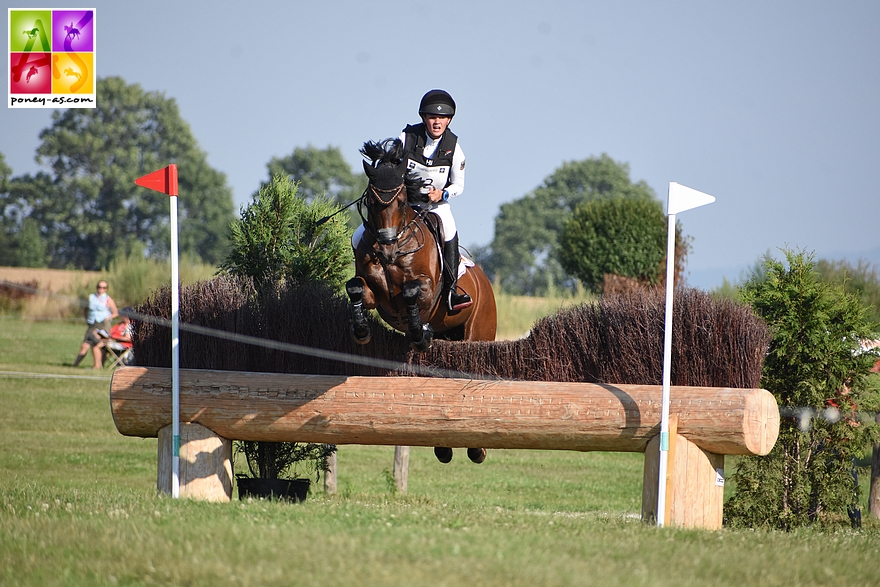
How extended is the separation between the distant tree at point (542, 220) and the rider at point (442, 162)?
175ft

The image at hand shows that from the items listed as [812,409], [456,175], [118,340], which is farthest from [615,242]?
[456,175]

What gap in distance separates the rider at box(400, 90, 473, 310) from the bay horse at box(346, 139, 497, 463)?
6.2 inches

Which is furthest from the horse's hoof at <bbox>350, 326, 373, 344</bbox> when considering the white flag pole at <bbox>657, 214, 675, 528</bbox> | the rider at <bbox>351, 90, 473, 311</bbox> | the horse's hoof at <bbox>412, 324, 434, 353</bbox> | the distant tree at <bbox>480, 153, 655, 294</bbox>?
the distant tree at <bbox>480, 153, 655, 294</bbox>

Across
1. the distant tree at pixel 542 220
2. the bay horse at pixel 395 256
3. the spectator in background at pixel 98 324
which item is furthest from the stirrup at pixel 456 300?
the distant tree at pixel 542 220

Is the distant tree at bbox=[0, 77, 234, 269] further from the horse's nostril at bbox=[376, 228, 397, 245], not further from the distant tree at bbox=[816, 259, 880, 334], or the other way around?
the horse's nostril at bbox=[376, 228, 397, 245]

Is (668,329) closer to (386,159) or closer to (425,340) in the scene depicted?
(425,340)

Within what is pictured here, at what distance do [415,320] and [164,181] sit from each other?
2249 mm

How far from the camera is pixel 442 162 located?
7297mm

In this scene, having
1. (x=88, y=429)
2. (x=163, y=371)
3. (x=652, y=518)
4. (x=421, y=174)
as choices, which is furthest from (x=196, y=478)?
(x=88, y=429)

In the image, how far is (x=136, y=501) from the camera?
6.36 metres

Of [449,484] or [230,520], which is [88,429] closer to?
[449,484]

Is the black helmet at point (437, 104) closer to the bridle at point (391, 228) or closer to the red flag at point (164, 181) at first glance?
the bridle at point (391, 228)

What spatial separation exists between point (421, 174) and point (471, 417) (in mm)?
1910

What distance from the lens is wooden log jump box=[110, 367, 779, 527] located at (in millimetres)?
6574
